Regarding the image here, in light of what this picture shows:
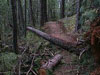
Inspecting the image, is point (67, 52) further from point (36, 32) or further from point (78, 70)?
point (36, 32)

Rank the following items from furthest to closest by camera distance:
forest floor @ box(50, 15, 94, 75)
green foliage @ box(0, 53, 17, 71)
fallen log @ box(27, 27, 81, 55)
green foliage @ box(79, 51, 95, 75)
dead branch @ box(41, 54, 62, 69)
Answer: fallen log @ box(27, 27, 81, 55) → dead branch @ box(41, 54, 62, 69) → green foliage @ box(0, 53, 17, 71) → forest floor @ box(50, 15, 94, 75) → green foliage @ box(79, 51, 95, 75)

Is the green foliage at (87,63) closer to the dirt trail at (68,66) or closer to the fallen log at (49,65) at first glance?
the dirt trail at (68,66)

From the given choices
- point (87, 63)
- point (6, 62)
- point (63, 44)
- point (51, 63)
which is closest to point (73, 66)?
point (87, 63)

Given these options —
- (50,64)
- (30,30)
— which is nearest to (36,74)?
(50,64)

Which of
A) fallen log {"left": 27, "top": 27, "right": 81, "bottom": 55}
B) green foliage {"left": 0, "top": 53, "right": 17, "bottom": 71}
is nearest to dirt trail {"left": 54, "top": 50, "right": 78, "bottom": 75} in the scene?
fallen log {"left": 27, "top": 27, "right": 81, "bottom": 55}

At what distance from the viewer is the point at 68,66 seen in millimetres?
7250

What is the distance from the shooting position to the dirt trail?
6.72 metres

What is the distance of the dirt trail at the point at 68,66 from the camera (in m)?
6.72

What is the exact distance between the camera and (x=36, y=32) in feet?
39.0

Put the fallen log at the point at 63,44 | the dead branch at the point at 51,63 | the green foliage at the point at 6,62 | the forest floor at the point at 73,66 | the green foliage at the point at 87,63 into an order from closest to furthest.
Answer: the green foliage at the point at 87,63 → the forest floor at the point at 73,66 → the green foliage at the point at 6,62 → the dead branch at the point at 51,63 → the fallen log at the point at 63,44

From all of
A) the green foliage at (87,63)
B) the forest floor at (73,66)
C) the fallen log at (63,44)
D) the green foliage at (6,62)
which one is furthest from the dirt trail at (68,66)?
the green foliage at (6,62)

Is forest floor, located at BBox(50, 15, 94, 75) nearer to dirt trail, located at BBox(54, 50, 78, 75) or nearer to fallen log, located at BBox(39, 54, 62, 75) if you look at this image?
dirt trail, located at BBox(54, 50, 78, 75)

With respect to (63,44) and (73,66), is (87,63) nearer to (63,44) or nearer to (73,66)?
(73,66)

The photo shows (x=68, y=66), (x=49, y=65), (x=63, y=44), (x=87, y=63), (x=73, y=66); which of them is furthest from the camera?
(x=63, y=44)
